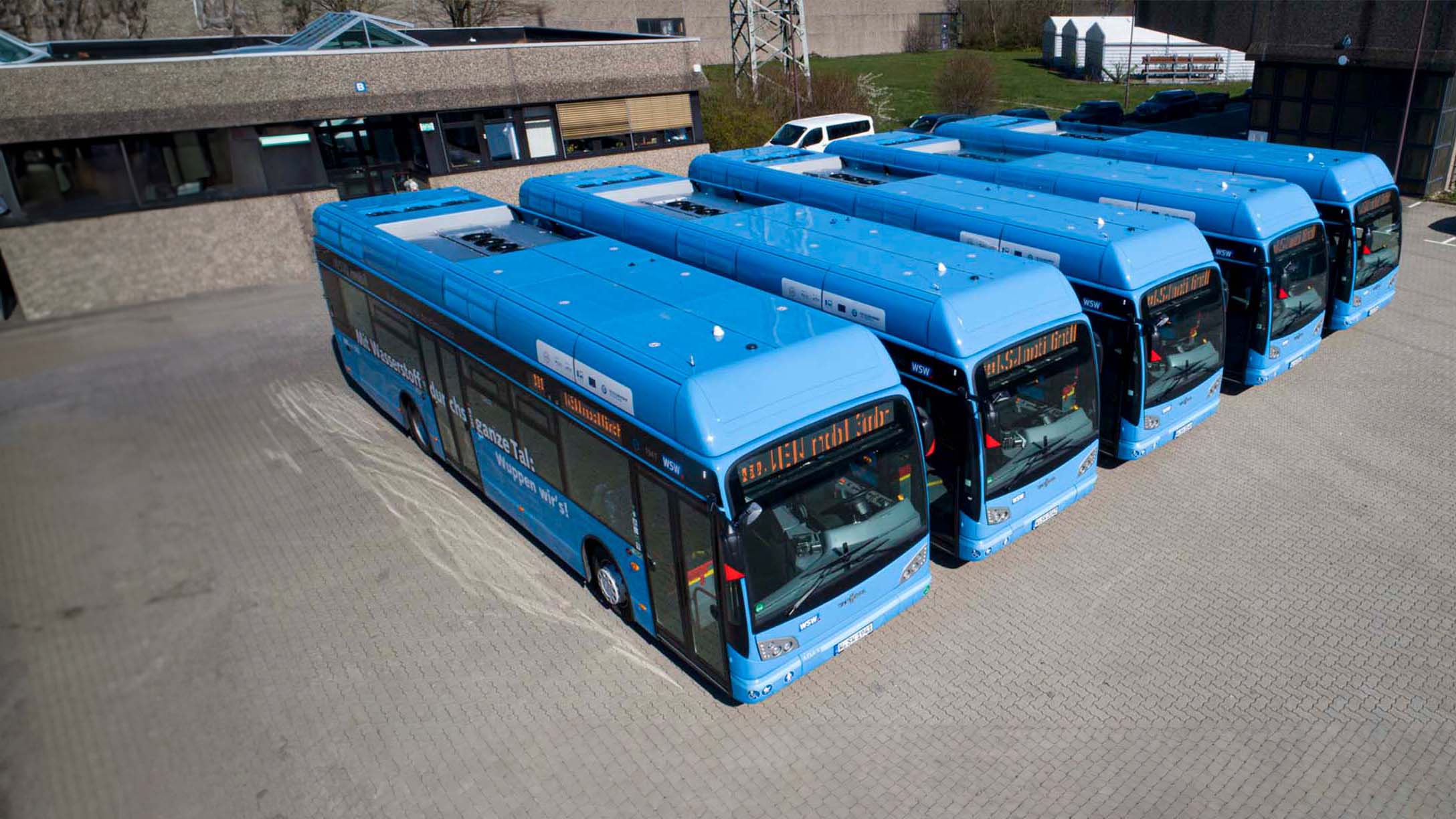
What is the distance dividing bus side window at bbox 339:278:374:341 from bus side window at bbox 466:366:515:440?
10.7 feet

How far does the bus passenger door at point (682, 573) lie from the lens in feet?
21.4

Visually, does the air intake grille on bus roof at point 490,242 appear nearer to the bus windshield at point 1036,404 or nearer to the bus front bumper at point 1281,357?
the bus windshield at point 1036,404

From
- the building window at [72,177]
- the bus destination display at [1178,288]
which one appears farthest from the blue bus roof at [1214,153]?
the building window at [72,177]

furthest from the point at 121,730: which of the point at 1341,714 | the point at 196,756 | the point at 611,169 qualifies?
the point at 611,169

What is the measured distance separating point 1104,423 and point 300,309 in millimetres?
15060

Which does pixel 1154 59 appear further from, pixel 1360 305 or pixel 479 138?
pixel 479 138

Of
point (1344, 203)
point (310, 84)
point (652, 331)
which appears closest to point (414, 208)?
point (652, 331)

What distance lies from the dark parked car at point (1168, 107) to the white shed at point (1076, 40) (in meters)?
15.9

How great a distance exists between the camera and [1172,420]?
10.1 metres

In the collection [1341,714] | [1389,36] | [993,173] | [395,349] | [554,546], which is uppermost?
[1389,36]

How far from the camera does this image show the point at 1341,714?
7.04 meters

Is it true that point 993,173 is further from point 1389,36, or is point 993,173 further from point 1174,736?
point 1389,36

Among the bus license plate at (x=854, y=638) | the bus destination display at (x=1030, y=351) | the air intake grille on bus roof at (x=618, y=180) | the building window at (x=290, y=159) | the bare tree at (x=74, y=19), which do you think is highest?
the bare tree at (x=74, y=19)

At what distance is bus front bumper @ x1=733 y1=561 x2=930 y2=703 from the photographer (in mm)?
6758
